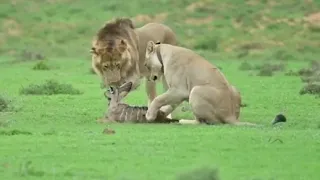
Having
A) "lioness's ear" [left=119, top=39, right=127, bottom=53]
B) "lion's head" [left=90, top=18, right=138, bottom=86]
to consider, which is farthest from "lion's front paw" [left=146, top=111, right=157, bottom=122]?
"lioness's ear" [left=119, top=39, right=127, bottom=53]

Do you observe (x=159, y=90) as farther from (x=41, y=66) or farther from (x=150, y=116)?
(x=41, y=66)

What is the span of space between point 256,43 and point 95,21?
5773 millimetres

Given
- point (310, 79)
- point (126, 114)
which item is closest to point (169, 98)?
point (126, 114)

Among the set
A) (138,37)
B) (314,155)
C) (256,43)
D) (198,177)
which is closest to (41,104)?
(138,37)

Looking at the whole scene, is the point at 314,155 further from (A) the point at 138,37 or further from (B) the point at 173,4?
(B) the point at 173,4

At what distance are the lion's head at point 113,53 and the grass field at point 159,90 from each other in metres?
0.69

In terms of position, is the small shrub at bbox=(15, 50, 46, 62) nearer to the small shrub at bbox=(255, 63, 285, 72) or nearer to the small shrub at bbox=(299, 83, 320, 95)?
the small shrub at bbox=(255, 63, 285, 72)

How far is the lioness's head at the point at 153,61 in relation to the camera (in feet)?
51.2

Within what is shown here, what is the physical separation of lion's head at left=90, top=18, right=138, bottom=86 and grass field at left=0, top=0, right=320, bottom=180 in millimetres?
692

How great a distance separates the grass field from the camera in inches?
427

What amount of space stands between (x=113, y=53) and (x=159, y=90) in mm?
6105

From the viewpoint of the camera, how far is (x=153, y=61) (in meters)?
15.6

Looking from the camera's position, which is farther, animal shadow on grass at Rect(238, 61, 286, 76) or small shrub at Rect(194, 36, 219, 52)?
small shrub at Rect(194, 36, 219, 52)

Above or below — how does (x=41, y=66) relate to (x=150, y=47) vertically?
below
